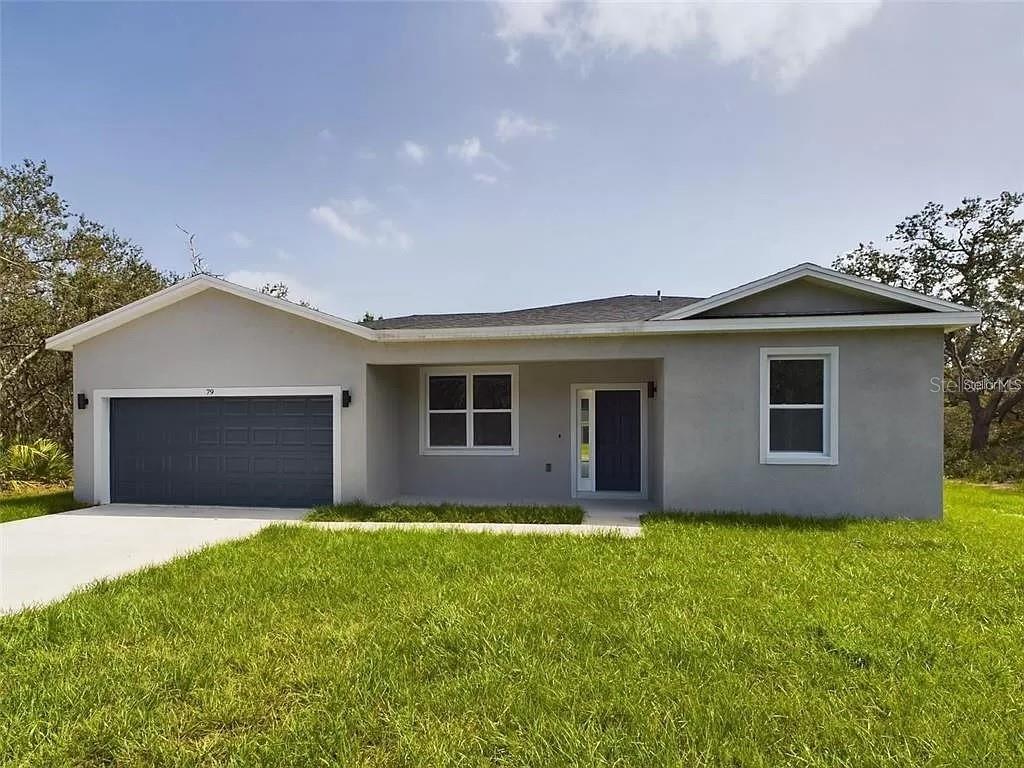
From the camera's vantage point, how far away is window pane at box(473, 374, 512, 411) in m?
10.7

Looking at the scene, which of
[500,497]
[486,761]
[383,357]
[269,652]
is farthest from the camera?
[500,497]

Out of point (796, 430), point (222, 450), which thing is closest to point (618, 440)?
point (796, 430)

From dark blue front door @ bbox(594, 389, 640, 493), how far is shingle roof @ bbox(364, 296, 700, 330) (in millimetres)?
1578

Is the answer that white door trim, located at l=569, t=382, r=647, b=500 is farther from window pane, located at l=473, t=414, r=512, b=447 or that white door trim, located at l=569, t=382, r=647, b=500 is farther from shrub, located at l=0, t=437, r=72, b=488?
shrub, located at l=0, t=437, r=72, b=488

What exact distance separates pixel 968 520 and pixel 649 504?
4899 millimetres

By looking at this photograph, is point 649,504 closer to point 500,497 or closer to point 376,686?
point 500,497

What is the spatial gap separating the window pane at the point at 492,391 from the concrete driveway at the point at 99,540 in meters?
3.83

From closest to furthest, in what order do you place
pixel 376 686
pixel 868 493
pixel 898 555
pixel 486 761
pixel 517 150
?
pixel 486 761 < pixel 376 686 < pixel 898 555 < pixel 868 493 < pixel 517 150

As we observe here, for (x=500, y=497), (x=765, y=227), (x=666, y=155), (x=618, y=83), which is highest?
(x=618, y=83)

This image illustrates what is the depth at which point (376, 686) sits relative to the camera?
10.7 feet

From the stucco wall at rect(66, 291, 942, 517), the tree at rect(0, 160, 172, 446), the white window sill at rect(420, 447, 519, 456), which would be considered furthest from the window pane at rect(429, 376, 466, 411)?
the tree at rect(0, 160, 172, 446)

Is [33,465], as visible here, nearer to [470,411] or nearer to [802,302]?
[470,411]

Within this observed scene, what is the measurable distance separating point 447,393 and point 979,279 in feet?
69.6

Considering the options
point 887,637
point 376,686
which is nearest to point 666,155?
point 887,637
